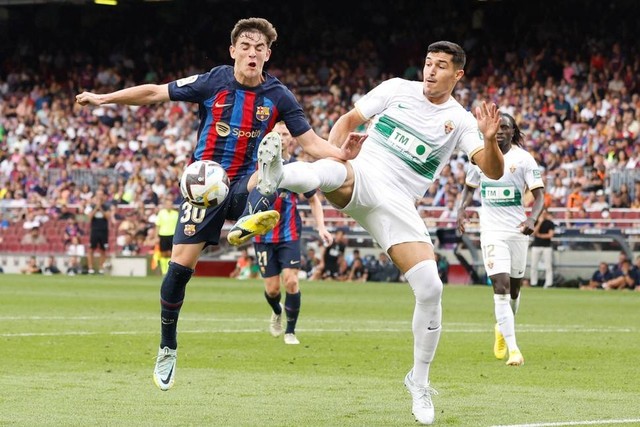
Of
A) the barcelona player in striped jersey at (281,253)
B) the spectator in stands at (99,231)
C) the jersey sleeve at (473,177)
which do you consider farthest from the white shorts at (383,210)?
the spectator in stands at (99,231)

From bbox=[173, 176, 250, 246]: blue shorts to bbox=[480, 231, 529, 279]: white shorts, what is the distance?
4780mm

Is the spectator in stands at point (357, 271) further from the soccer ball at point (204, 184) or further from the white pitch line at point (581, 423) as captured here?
the white pitch line at point (581, 423)

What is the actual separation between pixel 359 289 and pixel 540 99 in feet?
34.4

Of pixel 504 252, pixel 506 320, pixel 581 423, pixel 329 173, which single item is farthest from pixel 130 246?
pixel 581 423

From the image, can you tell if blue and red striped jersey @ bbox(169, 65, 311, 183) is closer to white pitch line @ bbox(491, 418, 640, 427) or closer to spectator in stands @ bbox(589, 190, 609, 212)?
white pitch line @ bbox(491, 418, 640, 427)

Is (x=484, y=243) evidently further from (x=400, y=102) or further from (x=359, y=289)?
(x=359, y=289)

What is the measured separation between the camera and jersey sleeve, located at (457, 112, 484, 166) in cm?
899

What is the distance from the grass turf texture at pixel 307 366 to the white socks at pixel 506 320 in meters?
0.28

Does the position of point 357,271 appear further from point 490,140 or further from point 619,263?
point 490,140

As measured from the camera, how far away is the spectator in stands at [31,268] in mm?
36375

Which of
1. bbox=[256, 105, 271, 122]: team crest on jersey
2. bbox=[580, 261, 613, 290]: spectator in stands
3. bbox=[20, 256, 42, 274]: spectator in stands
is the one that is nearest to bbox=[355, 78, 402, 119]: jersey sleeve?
bbox=[256, 105, 271, 122]: team crest on jersey

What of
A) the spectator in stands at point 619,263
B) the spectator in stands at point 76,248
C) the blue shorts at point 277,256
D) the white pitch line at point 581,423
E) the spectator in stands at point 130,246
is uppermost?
the white pitch line at point 581,423

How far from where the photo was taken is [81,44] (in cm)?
5006

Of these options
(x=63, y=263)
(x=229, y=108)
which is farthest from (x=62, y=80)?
(x=229, y=108)
